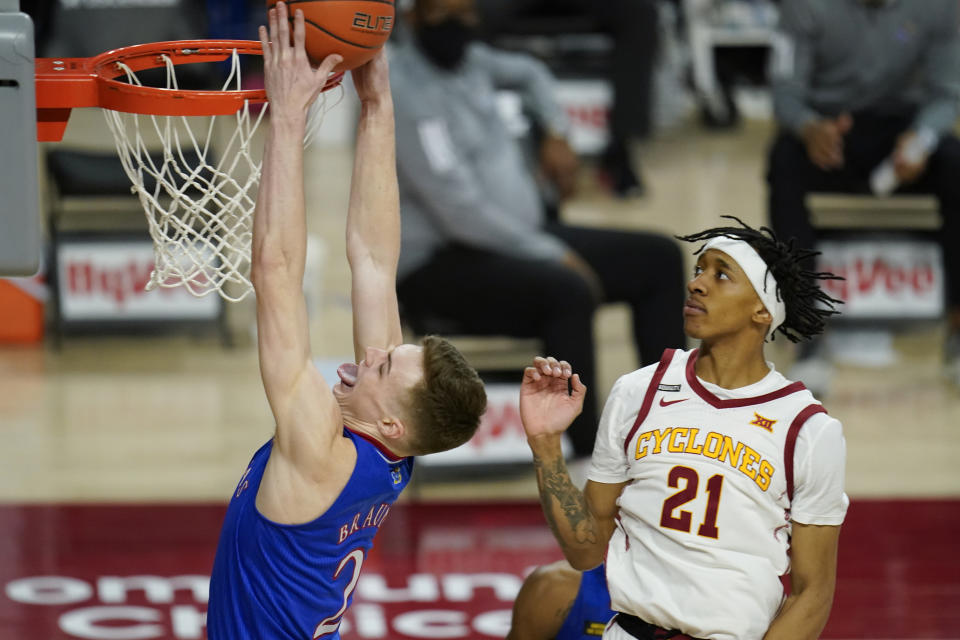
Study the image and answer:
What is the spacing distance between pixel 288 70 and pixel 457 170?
314 centimetres

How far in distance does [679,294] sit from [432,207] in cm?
117

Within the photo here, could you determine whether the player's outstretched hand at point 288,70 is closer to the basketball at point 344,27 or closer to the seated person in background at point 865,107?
the basketball at point 344,27

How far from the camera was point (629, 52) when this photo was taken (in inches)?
420

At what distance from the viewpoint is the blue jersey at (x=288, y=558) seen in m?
3.08

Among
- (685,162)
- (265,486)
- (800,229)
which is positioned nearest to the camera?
(265,486)

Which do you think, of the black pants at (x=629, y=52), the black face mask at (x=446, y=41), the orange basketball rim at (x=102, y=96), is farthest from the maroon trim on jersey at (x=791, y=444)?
the black pants at (x=629, y=52)

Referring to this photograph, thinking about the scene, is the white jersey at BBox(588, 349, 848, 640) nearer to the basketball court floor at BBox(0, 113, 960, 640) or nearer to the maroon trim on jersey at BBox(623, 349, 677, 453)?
the maroon trim on jersey at BBox(623, 349, 677, 453)

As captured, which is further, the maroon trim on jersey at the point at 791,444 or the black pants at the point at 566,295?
the black pants at the point at 566,295

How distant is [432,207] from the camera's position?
608 centimetres

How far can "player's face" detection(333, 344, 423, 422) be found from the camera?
125 inches

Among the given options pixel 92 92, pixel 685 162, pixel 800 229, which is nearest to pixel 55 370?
pixel 800 229

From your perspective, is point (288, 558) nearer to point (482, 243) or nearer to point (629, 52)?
point (482, 243)

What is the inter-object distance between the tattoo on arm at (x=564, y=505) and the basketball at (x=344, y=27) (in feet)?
3.26

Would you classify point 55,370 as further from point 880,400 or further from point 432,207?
point 880,400
